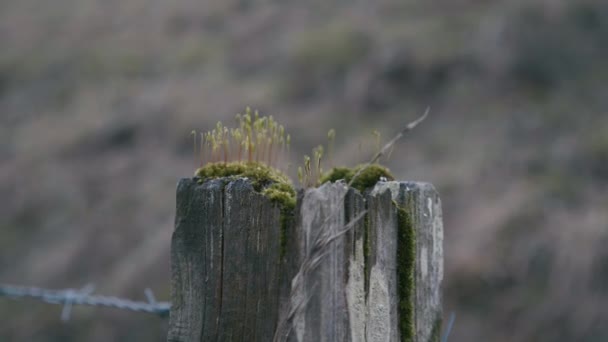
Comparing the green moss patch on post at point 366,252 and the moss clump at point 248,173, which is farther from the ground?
the moss clump at point 248,173

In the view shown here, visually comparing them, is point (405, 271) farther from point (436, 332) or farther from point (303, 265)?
point (303, 265)

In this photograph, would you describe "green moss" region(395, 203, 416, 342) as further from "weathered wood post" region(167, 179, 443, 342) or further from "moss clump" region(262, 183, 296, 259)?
"moss clump" region(262, 183, 296, 259)

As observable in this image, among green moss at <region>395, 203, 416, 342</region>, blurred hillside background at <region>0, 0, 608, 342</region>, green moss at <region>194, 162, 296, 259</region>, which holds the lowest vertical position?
green moss at <region>395, 203, 416, 342</region>

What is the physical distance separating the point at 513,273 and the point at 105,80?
34.4 feet

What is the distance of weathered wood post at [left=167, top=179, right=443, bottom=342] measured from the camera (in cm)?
132

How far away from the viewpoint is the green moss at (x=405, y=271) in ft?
4.90

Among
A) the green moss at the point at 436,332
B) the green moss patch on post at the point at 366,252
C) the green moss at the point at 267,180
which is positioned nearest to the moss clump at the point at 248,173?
the green moss at the point at 267,180

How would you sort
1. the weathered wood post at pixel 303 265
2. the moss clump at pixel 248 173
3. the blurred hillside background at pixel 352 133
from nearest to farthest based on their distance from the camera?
1. the weathered wood post at pixel 303 265
2. the moss clump at pixel 248 173
3. the blurred hillside background at pixel 352 133

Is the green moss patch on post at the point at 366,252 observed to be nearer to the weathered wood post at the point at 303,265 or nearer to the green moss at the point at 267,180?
the weathered wood post at the point at 303,265

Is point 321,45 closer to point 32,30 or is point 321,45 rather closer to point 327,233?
point 32,30

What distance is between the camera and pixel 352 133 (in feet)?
34.2

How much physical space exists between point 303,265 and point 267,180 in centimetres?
26

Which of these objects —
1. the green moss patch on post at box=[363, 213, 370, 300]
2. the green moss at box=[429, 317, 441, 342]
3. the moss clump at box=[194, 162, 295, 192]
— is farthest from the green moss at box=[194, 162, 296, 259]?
the green moss at box=[429, 317, 441, 342]

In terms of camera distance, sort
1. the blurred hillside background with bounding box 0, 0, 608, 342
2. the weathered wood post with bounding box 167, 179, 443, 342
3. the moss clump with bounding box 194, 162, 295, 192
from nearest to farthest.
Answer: the weathered wood post with bounding box 167, 179, 443, 342, the moss clump with bounding box 194, 162, 295, 192, the blurred hillside background with bounding box 0, 0, 608, 342
